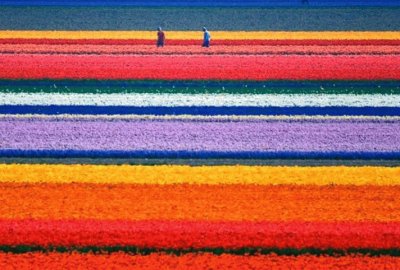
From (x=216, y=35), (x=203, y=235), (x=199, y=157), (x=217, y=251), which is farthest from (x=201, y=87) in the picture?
(x=216, y=35)

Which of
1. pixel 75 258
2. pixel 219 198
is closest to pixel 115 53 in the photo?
pixel 219 198

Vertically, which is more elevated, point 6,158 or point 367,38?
point 367,38

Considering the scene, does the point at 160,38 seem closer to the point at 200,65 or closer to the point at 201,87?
the point at 200,65

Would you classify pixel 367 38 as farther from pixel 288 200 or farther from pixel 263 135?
pixel 288 200

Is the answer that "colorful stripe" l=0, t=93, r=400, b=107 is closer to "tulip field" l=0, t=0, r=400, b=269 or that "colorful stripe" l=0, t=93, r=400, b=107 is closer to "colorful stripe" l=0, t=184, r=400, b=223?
"tulip field" l=0, t=0, r=400, b=269

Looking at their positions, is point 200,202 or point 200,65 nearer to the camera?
point 200,202
